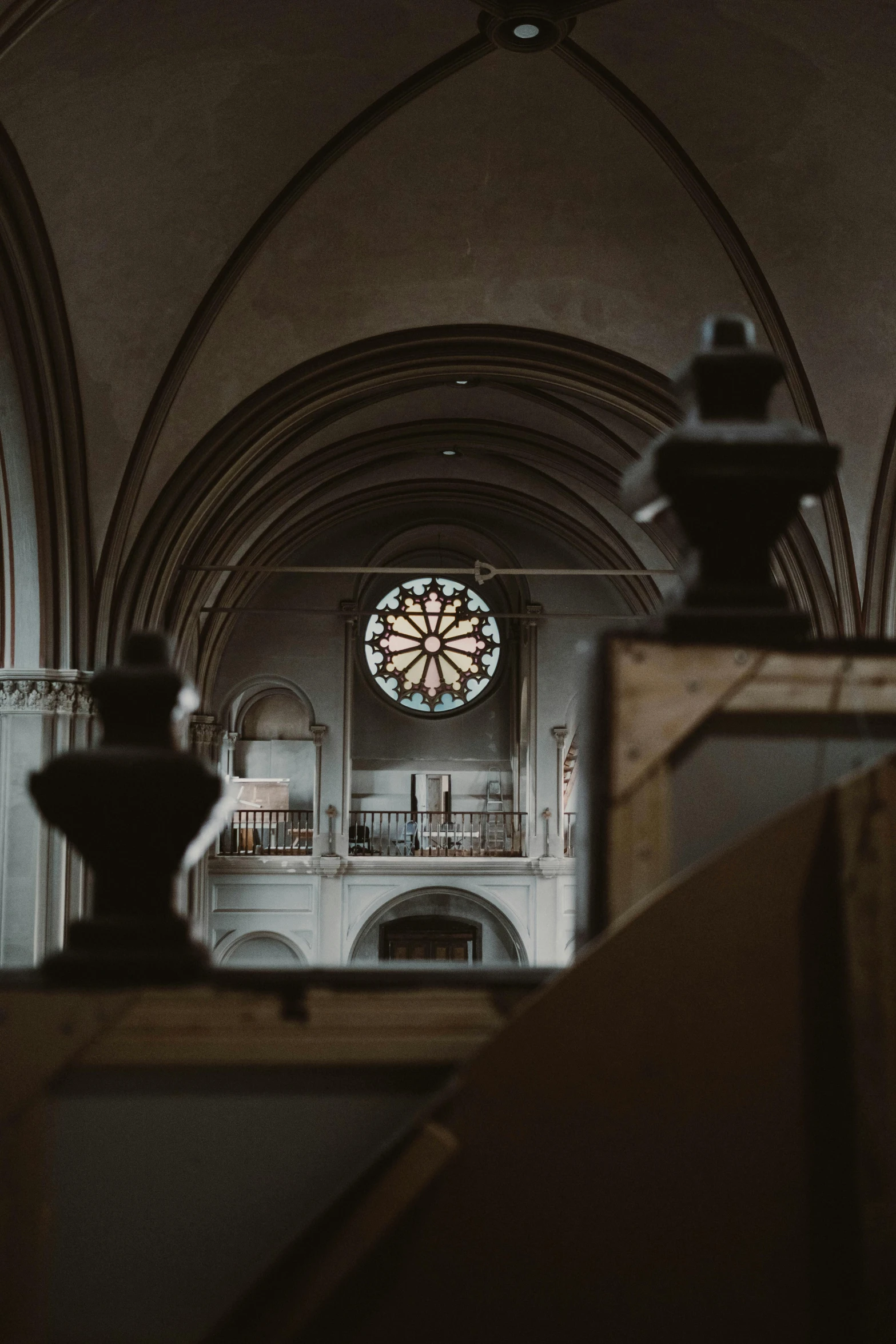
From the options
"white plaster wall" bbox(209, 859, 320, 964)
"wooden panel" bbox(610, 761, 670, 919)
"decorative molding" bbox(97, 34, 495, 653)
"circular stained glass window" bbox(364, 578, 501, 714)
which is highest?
"decorative molding" bbox(97, 34, 495, 653)

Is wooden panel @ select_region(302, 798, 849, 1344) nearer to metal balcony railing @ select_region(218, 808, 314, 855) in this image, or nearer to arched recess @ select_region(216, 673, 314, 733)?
metal balcony railing @ select_region(218, 808, 314, 855)

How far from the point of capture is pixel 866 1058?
183 centimetres

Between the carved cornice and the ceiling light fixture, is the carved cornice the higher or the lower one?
the lower one

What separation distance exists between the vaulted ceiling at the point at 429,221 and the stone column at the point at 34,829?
797mm

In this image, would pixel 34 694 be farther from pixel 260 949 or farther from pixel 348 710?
pixel 260 949

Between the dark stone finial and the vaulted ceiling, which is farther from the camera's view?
the vaulted ceiling

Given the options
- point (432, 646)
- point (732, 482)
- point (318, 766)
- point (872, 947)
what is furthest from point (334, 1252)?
point (432, 646)

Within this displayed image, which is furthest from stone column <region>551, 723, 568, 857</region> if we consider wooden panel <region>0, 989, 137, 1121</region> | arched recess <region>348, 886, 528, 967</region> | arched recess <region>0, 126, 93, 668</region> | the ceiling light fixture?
wooden panel <region>0, 989, 137, 1121</region>

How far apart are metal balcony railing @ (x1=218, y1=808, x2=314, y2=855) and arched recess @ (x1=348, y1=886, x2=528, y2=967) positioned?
1.56 m

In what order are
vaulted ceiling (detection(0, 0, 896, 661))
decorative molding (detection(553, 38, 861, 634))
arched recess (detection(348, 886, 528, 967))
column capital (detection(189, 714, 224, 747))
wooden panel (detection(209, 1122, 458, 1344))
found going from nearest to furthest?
wooden panel (detection(209, 1122, 458, 1344)) < vaulted ceiling (detection(0, 0, 896, 661)) < decorative molding (detection(553, 38, 861, 634)) < column capital (detection(189, 714, 224, 747)) < arched recess (detection(348, 886, 528, 967))

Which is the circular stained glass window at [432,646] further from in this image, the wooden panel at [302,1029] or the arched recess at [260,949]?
the wooden panel at [302,1029]

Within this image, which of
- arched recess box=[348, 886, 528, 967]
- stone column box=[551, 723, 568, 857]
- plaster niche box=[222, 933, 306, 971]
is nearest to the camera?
plaster niche box=[222, 933, 306, 971]

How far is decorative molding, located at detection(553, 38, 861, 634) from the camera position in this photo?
9.30 m

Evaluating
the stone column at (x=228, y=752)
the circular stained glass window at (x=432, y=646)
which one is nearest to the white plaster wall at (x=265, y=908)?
the stone column at (x=228, y=752)
